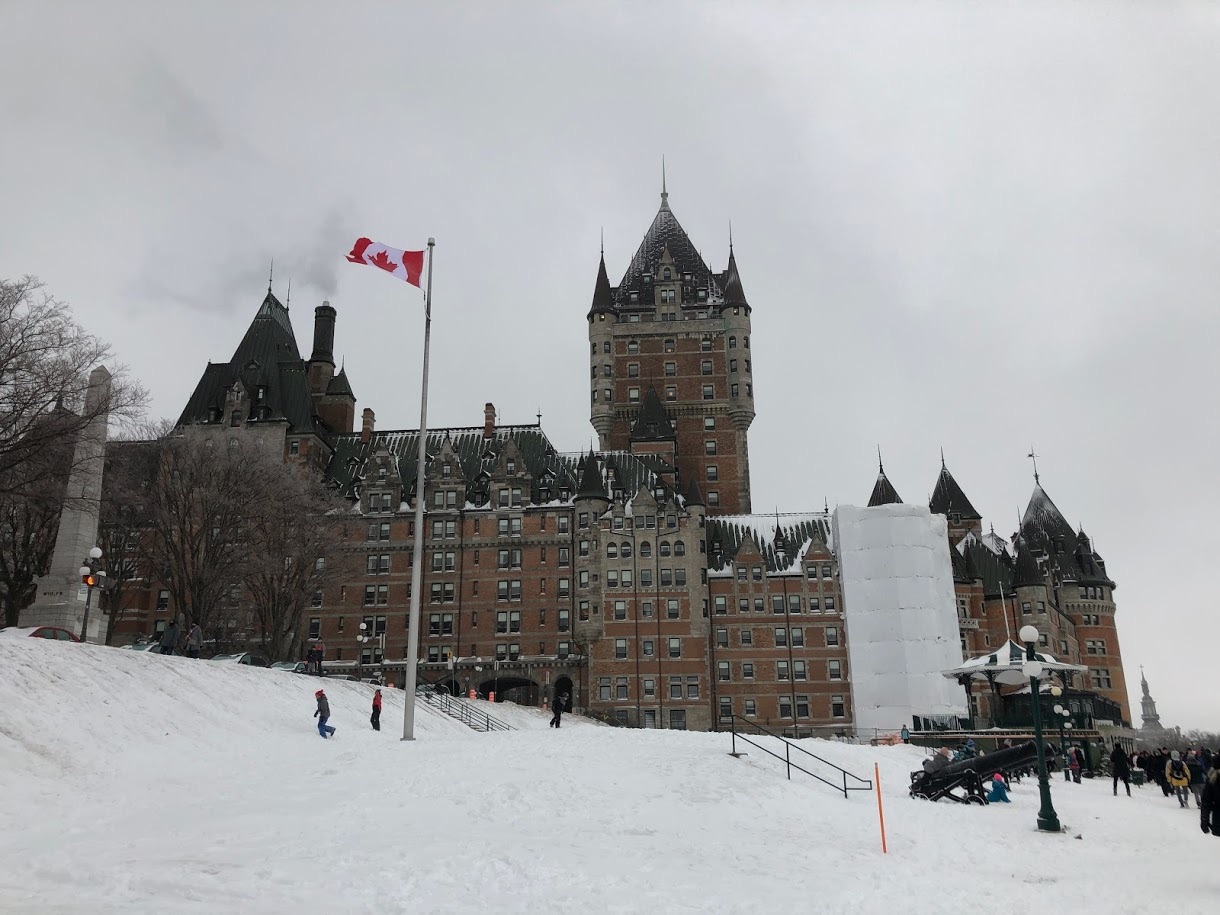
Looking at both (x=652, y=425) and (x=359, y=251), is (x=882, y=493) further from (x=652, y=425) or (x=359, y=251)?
(x=359, y=251)

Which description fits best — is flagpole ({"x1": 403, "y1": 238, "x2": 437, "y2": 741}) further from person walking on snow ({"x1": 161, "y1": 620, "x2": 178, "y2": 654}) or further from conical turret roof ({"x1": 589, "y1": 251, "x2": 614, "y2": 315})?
conical turret roof ({"x1": 589, "y1": 251, "x2": 614, "y2": 315})

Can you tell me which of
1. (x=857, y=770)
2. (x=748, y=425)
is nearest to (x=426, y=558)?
(x=748, y=425)

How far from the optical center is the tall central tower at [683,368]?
305ft

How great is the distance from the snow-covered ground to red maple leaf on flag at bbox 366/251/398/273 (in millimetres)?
15181

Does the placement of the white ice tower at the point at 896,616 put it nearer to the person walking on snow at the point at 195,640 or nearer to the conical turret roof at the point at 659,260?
the conical turret roof at the point at 659,260

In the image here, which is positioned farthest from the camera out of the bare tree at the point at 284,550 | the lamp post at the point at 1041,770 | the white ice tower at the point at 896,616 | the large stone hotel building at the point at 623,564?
the large stone hotel building at the point at 623,564

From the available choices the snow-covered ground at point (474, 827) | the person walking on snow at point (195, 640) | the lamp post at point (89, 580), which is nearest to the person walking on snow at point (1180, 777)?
the snow-covered ground at point (474, 827)

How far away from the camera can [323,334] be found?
97.1 meters

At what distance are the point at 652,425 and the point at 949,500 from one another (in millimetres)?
29876

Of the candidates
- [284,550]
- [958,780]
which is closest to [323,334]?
[284,550]

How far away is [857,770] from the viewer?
97.1ft

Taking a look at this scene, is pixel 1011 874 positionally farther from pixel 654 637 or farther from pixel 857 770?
pixel 654 637

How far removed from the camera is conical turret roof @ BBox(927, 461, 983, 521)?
9331 cm

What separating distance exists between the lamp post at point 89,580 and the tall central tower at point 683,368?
177ft
